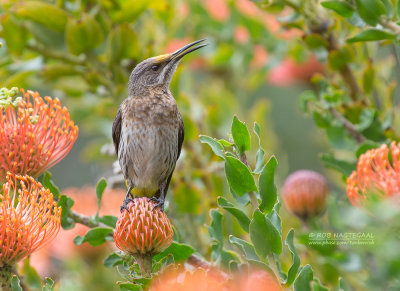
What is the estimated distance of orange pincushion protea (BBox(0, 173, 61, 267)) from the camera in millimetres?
1945

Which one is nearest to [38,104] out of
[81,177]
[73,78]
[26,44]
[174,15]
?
[26,44]

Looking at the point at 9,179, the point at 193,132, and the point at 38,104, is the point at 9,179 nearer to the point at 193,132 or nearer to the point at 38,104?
the point at 38,104

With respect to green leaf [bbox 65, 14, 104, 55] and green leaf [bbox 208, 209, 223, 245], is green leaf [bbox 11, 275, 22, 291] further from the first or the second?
green leaf [bbox 65, 14, 104, 55]

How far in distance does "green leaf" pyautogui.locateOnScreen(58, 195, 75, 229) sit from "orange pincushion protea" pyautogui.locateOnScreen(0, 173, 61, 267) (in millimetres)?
214

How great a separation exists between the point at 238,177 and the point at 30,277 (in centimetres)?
102

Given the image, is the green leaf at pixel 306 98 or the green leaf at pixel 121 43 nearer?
the green leaf at pixel 306 98

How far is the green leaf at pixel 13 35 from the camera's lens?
2.84 meters

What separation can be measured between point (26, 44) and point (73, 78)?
1.29ft

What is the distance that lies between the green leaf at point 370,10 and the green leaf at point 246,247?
970 mm

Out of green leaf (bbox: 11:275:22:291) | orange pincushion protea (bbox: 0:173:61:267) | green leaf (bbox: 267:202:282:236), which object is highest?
green leaf (bbox: 267:202:282:236)

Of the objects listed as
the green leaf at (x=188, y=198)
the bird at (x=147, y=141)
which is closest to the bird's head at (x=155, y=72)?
the bird at (x=147, y=141)

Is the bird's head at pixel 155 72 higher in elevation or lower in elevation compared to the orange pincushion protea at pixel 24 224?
lower

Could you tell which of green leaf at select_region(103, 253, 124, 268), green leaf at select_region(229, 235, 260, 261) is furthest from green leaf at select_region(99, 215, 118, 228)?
green leaf at select_region(229, 235, 260, 261)

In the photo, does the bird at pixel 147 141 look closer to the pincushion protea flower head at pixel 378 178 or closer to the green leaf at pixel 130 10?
the green leaf at pixel 130 10
